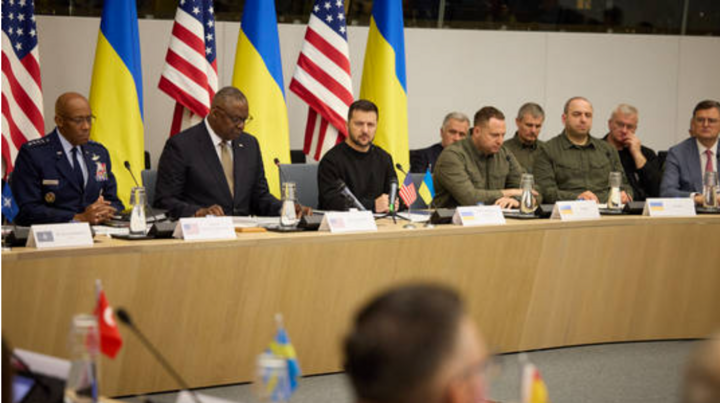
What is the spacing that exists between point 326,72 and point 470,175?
1637 mm

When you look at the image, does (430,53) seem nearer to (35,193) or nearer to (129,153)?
(129,153)

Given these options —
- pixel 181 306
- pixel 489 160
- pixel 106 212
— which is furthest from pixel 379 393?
pixel 489 160

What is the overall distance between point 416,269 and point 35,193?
Answer: 1720 mm

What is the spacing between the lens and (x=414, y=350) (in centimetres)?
114

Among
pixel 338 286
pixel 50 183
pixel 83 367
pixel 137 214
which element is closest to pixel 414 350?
pixel 83 367

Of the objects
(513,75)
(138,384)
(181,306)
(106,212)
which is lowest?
(138,384)

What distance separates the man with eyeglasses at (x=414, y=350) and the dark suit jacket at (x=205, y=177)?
347cm

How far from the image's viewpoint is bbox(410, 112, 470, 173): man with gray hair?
6.46 m

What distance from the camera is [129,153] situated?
5953 mm

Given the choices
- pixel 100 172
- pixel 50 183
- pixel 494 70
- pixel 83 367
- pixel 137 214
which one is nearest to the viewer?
pixel 83 367

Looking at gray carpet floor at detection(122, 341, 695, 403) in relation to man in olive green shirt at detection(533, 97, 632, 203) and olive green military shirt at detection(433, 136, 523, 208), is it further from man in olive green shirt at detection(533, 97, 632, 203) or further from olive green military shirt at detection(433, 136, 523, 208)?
man in olive green shirt at detection(533, 97, 632, 203)

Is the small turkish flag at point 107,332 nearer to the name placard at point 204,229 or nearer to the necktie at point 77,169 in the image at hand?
the name placard at point 204,229

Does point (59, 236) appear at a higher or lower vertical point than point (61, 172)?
lower

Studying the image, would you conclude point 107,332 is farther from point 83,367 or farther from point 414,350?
point 414,350
